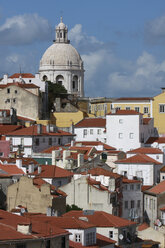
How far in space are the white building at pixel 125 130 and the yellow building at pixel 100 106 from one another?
23.2m

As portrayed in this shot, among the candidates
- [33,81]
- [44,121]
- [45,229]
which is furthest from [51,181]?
[33,81]

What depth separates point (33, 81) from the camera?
415 ft

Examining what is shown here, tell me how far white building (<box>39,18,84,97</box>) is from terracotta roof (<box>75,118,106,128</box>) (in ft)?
104

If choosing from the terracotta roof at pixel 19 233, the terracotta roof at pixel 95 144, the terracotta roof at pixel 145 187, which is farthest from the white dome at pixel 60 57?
the terracotta roof at pixel 19 233

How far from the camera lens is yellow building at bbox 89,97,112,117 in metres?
131

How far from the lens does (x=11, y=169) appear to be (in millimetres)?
73125

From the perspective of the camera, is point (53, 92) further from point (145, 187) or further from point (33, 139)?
point (145, 187)

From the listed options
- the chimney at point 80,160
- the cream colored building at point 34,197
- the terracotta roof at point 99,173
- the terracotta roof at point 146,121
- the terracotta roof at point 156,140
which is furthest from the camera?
the terracotta roof at point 146,121

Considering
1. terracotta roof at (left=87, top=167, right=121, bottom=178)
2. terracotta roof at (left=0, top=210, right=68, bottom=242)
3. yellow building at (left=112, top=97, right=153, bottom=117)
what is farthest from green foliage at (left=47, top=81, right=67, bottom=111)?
→ terracotta roof at (left=0, top=210, right=68, bottom=242)

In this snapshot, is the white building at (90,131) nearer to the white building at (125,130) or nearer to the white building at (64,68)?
the white building at (125,130)

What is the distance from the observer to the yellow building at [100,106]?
429 feet

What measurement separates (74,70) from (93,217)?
9036 centimetres

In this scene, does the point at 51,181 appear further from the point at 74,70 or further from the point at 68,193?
the point at 74,70

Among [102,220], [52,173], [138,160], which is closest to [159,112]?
[138,160]
